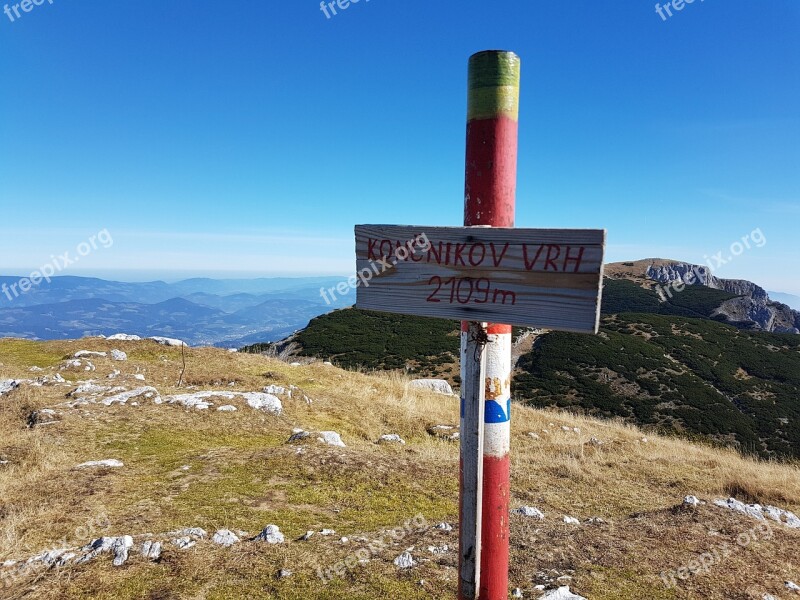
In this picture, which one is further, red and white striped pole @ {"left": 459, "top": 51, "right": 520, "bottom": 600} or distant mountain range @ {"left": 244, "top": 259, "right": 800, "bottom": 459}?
distant mountain range @ {"left": 244, "top": 259, "right": 800, "bottom": 459}

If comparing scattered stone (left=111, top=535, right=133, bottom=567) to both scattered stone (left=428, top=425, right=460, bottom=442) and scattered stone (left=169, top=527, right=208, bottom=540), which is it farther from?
scattered stone (left=428, top=425, right=460, bottom=442)

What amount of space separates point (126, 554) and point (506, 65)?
16.3 ft

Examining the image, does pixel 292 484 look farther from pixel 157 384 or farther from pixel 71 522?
pixel 157 384

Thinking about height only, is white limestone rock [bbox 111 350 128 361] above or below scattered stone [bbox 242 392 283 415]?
below

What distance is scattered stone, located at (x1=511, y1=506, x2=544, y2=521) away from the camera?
19.0 feet

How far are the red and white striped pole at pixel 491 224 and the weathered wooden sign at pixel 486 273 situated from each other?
0.72ft

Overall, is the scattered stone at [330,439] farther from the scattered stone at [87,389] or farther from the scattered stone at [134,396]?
the scattered stone at [87,389]

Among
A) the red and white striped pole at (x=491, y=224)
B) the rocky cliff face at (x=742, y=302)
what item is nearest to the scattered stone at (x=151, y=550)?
the red and white striped pole at (x=491, y=224)

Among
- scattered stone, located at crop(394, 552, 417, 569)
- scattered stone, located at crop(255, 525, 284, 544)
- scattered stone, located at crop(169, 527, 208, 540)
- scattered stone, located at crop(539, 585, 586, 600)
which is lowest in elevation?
scattered stone, located at crop(255, 525, 284, 544)

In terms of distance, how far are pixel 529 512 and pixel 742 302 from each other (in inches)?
3768

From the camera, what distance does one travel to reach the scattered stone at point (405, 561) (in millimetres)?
4188

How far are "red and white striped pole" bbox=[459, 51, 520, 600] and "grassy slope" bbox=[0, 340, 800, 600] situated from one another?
5.64 ft

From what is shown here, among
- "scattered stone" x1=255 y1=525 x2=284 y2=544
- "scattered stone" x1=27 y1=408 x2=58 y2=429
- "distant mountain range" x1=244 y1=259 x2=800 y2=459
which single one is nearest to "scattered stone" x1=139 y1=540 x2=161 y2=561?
"scattered stone" x1=255 y1=525 x2=284 y2=544

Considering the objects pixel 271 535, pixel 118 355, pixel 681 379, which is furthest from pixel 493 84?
pixel 681 379
